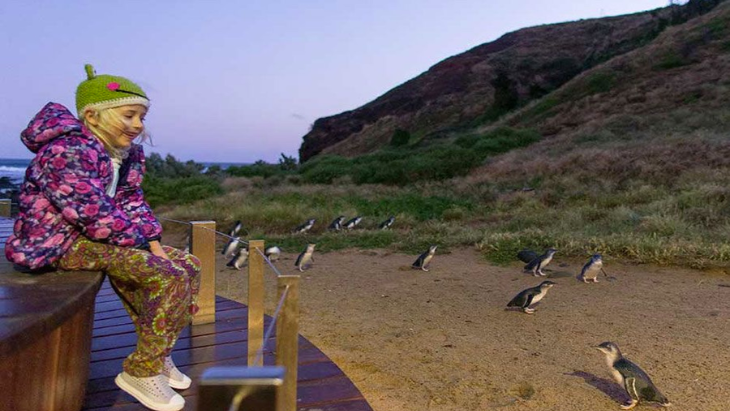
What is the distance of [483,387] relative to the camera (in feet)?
13.3

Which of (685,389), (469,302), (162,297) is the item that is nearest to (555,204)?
(469,302)

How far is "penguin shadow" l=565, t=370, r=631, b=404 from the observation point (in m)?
3.89

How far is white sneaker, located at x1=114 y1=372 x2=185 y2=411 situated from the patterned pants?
0.09ft

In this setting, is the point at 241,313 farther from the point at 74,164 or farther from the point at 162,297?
the point at 74,164

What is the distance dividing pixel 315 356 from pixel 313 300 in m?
3.23

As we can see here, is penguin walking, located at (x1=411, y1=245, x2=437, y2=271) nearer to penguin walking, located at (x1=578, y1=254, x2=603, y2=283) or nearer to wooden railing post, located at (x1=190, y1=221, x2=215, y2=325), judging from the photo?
penguin walking, located at (x1=578, y1=254, x2=603, y2=283)

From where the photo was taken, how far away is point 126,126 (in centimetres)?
260

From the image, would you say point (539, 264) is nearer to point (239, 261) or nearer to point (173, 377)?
point (239, 261)

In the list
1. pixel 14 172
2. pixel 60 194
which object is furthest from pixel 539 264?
pixel 14 172

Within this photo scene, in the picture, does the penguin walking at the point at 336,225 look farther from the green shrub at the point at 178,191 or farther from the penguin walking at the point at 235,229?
the green shrub at the point at 178,191

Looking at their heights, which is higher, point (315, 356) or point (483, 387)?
point (315, 356)

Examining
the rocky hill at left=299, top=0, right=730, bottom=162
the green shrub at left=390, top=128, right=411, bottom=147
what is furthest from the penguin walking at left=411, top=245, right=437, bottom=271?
the green shrub at left=390, top=128, right=411, bottom=147

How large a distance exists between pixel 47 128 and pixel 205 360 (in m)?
1.39

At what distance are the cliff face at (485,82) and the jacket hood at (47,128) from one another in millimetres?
33002
